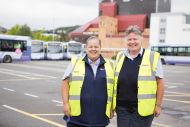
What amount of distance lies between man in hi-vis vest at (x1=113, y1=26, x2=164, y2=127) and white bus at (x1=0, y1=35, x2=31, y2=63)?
111 ft

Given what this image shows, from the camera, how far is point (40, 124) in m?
8.77

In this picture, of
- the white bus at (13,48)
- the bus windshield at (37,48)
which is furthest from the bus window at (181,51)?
the white bus at (13,48)

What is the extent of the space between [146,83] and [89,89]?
725mm

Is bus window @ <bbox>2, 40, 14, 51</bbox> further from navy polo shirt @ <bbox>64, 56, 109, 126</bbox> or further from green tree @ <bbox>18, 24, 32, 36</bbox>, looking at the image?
green tree @ <bbox>18, 24, 32, 36</bbox>

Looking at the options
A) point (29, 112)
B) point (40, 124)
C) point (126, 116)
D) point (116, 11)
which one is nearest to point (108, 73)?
point (126, 116)

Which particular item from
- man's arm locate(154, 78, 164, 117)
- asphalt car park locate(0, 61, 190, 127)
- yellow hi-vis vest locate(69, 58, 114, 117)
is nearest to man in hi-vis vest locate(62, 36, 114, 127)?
yellow hi-vis vest locate(69, 58, 114, 117)

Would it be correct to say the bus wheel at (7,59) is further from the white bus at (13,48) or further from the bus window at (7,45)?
the bus window at (7,45)

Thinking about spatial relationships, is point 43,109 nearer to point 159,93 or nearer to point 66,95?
point 66,95

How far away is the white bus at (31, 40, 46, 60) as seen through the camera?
159ft

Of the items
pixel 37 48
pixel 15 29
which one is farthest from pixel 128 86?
pixel 15 29

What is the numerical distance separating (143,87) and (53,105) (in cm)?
722

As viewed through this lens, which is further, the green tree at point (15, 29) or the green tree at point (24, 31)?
the green tree at point (15, 29)

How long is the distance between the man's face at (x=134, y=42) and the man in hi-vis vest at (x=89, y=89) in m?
0.38

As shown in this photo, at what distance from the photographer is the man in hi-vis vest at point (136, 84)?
15.5 ft
